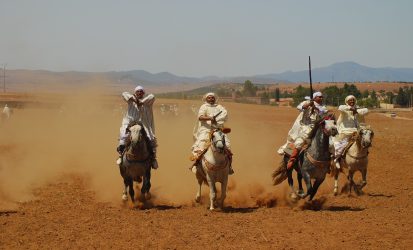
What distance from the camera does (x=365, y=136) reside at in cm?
1753

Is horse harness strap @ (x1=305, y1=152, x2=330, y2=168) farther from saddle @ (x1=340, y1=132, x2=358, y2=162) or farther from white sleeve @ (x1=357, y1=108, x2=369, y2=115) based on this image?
white sleeve @ (x1=357, y1=108, x2=369, y2=115)

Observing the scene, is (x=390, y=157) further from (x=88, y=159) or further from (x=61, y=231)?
(x=61, y=231)

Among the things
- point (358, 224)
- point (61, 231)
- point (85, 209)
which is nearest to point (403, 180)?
point (358, 224)

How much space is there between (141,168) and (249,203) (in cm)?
330

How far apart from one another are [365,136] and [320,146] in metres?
2.75

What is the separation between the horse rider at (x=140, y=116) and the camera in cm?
1633

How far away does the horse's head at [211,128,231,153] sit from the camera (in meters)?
14.7

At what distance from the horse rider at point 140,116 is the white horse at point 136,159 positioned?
0.80 ft

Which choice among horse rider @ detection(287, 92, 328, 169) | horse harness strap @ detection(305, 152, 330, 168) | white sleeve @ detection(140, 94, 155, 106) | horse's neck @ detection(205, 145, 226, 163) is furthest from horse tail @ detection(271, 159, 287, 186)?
white sleeve @ detection(140, 94, 155, 106)

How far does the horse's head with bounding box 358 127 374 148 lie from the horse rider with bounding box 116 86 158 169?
19.4 feet

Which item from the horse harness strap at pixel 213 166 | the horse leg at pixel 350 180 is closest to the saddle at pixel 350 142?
the horse leg at pixel 350 180

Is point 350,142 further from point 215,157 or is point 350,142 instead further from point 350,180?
point 215,157

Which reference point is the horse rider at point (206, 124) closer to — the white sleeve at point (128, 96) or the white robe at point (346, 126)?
the white sleeve at point (128, 96)

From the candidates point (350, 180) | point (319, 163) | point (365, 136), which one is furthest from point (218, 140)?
point (350, 180)
